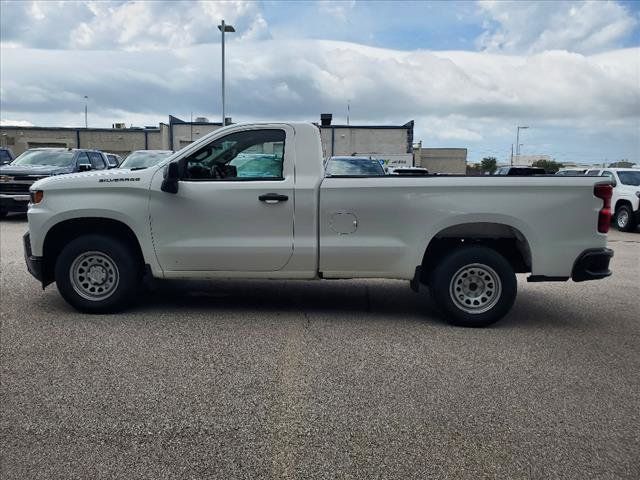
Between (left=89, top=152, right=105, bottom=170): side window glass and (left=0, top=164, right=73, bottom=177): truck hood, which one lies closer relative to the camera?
(left=0, top=164, right=73, bottom=177): truck hood

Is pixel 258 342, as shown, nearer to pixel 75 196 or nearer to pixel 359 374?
pixel 359 374

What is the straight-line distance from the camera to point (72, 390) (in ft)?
13.3

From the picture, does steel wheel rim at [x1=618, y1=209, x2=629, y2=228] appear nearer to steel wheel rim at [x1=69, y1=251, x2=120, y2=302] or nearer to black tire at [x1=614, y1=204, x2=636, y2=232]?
black tire at [x1=614, y1=204, x2=636, y2=232]

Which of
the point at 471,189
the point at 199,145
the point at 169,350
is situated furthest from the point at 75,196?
the point at 471,189

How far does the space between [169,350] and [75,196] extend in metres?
2.05

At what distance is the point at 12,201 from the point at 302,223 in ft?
39.4

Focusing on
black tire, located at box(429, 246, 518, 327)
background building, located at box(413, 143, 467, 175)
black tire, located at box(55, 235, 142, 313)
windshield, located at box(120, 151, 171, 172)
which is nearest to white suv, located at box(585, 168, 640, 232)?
black tire, located at box(429, 246, 518, 327)

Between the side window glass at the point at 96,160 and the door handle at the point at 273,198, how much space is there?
14.1m

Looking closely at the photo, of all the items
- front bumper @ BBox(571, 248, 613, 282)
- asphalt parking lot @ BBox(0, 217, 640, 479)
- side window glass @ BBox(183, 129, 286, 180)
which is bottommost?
asphalt parking lot @ BBox(0, 217, 640, 479)

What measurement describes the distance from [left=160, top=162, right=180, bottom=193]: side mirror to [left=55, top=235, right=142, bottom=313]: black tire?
0.82 metres

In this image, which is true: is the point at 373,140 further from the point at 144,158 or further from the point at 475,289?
the point at 475,289

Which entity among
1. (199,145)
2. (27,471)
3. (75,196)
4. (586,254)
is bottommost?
(27,471)

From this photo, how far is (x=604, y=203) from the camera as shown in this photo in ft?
18.4

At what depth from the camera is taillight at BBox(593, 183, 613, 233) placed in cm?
554
